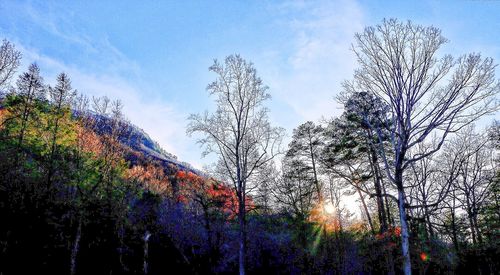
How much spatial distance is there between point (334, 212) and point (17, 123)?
23.9 metres

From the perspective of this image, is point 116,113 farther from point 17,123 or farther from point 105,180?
point 17,123

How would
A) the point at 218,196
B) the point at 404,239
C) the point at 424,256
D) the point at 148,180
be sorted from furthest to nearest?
the point at 148,180
the point at 218,196
the point at 424,256
the point at 404,239

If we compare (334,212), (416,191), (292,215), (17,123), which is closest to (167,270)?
(292,215)

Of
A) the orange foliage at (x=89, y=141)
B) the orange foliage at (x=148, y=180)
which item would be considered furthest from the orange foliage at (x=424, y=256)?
the orange foliage at (x=89, y=141)

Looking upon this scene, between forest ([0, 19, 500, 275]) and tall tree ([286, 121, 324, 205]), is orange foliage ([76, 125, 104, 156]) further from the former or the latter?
tall tree ([286, 121, 324, 205])

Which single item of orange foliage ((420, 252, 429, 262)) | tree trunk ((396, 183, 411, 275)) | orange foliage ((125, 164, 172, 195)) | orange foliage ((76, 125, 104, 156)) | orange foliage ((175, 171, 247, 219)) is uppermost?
orange foliage ((125, 164, 172, 195))

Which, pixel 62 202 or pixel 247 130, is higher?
pixel 247 130

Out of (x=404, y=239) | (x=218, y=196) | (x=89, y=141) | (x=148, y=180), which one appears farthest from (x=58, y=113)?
(x=148, y=180)

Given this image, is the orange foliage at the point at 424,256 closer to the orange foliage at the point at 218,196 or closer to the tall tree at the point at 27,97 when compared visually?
the orange foliage at the point at 218,196

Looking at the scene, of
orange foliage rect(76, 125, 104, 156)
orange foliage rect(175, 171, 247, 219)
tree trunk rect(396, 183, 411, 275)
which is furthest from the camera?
orange foliage rect(76, 125, 104, 156)

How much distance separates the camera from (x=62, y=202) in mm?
17250

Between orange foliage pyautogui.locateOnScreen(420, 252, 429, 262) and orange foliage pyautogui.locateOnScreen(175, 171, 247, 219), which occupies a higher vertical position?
orange foliage pyautogui.locateOnScreen(175, 171, 247, 219)

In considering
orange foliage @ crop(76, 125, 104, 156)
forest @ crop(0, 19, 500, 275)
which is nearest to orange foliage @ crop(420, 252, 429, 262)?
forest @ crop(0, 19, 500, 275)

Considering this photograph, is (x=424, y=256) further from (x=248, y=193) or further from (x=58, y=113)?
(x=58, y=113)
